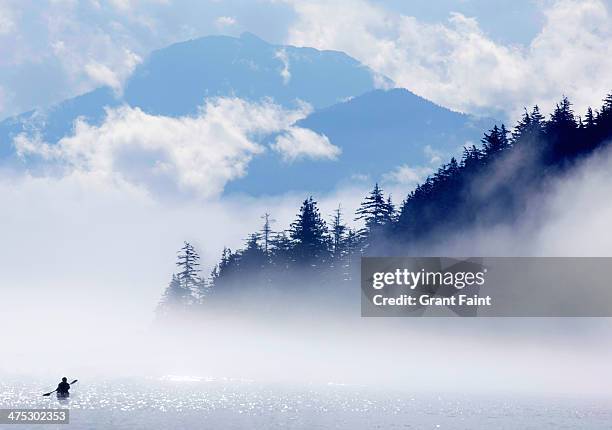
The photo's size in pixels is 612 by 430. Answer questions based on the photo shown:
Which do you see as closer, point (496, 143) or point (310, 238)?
point (496, 143)

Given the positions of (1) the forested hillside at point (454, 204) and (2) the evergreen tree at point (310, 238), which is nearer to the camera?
(1) the forested hillside at point (454, 204)

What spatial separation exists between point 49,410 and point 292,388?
150ft

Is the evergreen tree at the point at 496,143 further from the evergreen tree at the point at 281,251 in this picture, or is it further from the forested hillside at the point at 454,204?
the evergreen tree at the point at 281,251

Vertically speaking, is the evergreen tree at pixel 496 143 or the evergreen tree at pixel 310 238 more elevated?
the evergreen tree at pixel 496 143

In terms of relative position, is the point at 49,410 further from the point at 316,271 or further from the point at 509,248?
the point at 316,271

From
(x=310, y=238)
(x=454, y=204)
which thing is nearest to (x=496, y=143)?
(x=454, y=204)

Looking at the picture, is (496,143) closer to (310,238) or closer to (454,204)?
(454,204)

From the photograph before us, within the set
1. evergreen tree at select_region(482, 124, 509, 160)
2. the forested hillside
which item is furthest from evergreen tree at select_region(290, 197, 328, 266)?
evergreen tree at select_region(482, 124, 509, 160)

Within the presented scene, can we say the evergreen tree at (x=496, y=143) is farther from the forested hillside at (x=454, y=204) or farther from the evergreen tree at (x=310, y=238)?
the evergreen tree at (x=310, y=238)

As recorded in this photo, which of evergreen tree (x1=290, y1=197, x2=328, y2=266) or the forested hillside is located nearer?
the forested hillside

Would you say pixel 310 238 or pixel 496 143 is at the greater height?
pixel 496 143

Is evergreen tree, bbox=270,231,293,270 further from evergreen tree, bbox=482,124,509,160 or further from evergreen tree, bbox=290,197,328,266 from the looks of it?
evergreen tree, bbox=482,124,509,160

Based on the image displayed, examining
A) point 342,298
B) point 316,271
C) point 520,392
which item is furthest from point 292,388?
point 316,271

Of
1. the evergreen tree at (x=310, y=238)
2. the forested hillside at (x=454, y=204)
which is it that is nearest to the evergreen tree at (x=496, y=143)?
the forested hillside at (x=454, y=204)
